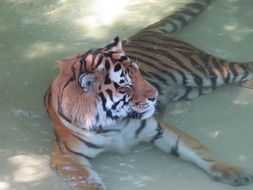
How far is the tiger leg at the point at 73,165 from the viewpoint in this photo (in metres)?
4.25

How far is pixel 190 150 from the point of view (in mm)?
4613

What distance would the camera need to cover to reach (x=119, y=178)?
14.7 feet

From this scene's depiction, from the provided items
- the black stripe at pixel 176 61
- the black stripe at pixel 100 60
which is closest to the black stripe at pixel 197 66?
the black stripe at pixel 176 61

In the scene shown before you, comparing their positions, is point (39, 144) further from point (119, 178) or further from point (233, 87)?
point (233, 87)

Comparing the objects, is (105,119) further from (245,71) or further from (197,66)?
(245,71)

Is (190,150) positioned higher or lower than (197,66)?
lower

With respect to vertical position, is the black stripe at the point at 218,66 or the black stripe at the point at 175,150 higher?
the black stripe at the point at 218,66

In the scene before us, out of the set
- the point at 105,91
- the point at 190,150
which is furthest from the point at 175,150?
the point at 105,91

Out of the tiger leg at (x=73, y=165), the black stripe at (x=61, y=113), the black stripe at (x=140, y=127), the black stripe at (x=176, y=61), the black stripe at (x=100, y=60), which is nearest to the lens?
the tiger leg at (x=73, y=165)

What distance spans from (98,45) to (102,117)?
185 centimetres

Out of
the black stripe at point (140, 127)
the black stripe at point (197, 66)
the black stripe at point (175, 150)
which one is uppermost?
the black stripe at point (197, 66)

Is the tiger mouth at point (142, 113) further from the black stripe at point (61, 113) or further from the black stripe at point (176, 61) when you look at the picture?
the black stripe at point (176, 61)

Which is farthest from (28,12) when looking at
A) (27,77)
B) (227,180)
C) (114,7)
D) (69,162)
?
(227,180)

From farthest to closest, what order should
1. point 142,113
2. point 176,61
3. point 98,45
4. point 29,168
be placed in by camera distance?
point 98,45 < point 176,61 < point 29,168 < point 142,113
